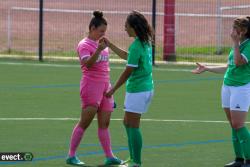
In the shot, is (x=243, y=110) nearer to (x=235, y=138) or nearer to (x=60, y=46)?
(x=235, y=138)

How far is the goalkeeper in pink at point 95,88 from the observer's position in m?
12.5

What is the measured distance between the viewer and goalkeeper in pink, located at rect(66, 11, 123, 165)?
12.5 metres

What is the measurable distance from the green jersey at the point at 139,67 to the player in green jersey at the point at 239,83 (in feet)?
3.37

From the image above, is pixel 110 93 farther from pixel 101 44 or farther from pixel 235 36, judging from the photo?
pixel 235 36

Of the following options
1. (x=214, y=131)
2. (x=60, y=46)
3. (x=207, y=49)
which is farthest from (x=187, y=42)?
(x=214, y=131)

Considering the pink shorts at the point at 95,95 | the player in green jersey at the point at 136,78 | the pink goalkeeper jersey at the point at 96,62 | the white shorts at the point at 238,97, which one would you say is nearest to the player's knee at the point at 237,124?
the white shorts at the point at 238,97

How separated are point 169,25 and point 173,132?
1482 centimetres

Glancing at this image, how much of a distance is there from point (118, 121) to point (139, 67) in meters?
4.40

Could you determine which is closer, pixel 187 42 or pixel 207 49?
pixel 207 49

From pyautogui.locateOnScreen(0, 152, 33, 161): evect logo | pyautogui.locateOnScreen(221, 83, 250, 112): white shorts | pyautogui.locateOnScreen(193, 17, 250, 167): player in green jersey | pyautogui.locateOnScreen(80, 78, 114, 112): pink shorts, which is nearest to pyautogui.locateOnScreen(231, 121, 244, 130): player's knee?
pyautogui.locateOnScreen(193, 17, 250, 167): player in green jersey

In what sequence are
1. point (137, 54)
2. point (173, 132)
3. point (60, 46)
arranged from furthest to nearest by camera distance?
1. point (60, 46)
2. point (173, 132)
3. point (137, 54)

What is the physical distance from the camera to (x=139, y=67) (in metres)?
12.1

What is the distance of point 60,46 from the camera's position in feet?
107

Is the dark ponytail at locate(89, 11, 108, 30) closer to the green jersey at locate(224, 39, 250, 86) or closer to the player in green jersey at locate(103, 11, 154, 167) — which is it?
the player in green jersey at locate(103, 11, 154, 167)
